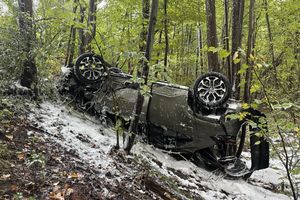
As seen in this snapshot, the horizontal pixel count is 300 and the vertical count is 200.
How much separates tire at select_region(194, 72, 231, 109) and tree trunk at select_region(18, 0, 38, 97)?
3.24 metres

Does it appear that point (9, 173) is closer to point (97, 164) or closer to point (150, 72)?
point (97, 164)

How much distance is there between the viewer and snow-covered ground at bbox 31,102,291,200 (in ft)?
14.7

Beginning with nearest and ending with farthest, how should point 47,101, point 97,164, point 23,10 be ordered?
point 97,164, point 23,10, point 47,101

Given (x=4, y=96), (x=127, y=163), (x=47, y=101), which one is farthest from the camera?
(x=47, y=101)

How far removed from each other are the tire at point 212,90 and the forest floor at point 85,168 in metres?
1.23

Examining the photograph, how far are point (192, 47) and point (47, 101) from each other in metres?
15.9

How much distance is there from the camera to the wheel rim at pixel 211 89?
5.60m

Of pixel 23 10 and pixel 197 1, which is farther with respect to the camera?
pixel 197 1

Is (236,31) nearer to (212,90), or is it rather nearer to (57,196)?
(212,90)

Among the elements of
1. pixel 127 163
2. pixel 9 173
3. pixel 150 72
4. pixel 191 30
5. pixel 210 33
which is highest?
pixel 191 30

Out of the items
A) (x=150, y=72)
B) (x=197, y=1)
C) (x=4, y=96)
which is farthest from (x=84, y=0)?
(x=197, y=1)

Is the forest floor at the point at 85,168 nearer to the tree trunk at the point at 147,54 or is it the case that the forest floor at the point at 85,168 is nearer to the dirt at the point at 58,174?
the dirt at the point at 58,174

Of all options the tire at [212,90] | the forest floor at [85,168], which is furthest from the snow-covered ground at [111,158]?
the tire at [212,90]

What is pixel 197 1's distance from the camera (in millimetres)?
10289
